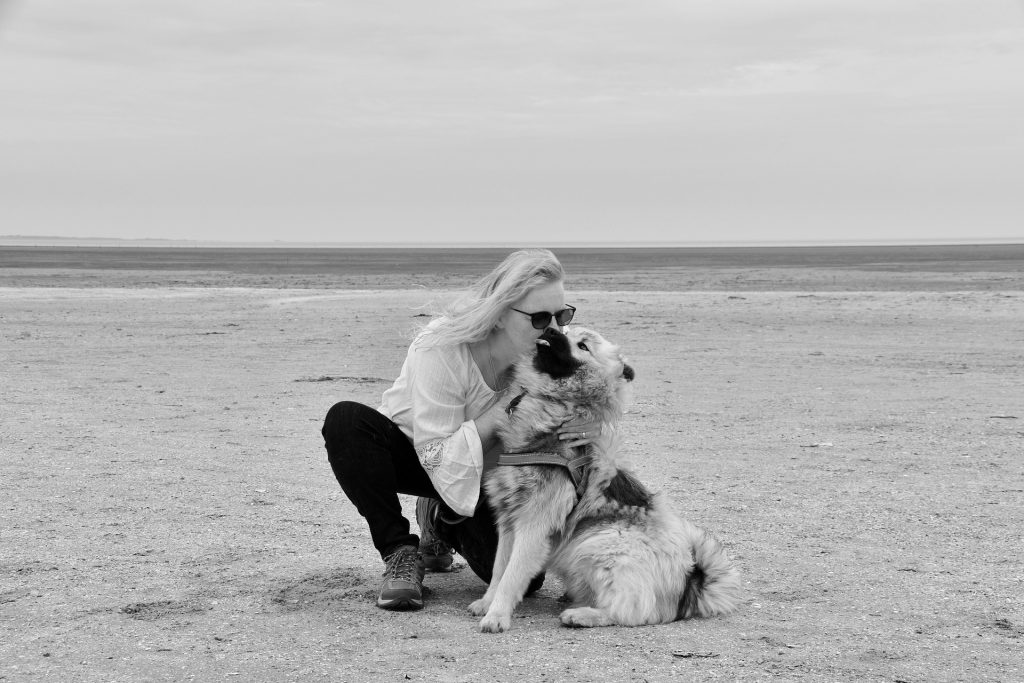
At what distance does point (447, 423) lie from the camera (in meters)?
4.67

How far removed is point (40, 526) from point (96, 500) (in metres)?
0.63

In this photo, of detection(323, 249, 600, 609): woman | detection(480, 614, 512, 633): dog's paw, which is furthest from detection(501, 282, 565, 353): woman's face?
detection(480, 614, 512, 633): dog's paw

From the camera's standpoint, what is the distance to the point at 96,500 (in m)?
6.52

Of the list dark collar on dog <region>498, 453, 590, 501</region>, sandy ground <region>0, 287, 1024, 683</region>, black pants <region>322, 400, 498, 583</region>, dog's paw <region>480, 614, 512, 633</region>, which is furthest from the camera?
black pants <region>322, 400, 498, 583</region>

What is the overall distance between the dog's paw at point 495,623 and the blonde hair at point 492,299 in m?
1.17

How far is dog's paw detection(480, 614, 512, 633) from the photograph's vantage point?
14.4ft

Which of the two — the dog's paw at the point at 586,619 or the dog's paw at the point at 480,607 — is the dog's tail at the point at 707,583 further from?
the dog's paw at the point at 480,607

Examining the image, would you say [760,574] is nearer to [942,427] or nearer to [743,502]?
[743,502]

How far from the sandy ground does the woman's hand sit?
0.80 metres

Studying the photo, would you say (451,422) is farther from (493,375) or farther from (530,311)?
(530,311)

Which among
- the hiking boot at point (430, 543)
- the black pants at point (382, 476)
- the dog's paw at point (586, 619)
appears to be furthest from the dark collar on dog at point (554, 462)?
the hiking boot at point (430, 543)

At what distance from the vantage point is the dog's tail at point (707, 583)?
4551 mm

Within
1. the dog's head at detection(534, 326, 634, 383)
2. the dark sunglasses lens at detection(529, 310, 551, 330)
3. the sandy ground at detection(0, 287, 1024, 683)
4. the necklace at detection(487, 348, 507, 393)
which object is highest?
the dark sunglasses lens at detection(529, 310, 551, 330)

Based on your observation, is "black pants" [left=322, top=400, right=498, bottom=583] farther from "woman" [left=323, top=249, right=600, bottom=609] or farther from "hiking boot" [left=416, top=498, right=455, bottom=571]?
"hiking boot" [left=416, top=498, right=455, bottom=571]
